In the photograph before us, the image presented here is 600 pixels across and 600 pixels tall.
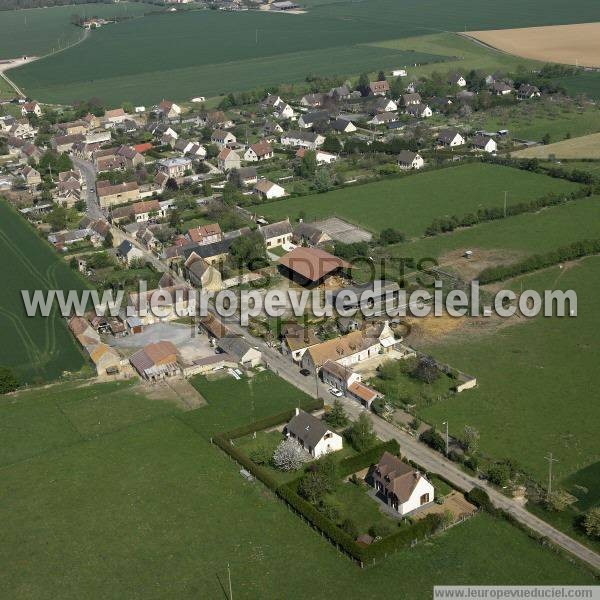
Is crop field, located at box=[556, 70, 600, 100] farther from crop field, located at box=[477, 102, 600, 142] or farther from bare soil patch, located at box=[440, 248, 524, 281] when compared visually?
bare soil patch, located at box=[440, 248, 524, 281]

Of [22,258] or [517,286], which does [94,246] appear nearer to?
[22,258]

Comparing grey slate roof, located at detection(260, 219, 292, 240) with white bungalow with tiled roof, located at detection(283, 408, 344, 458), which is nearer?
white bungalow with tiled roof, located at detection(283, 408, 344, 458)

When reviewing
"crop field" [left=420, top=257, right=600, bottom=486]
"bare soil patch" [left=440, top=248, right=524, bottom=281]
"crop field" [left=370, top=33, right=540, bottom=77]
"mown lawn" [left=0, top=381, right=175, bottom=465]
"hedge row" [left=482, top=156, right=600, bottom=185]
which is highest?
"crop field" [left=370, top=33, right=540, bottom=77]

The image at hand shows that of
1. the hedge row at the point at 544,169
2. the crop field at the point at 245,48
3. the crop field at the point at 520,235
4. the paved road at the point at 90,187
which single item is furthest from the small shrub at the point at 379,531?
the crop field at the point at 245,48

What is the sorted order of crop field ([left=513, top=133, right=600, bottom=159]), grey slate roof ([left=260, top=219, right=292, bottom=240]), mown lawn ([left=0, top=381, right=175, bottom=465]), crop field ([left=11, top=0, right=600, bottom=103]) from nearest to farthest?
1. mown lawn ([left=0, top=381, right=175, bottom=465])
2. grey slate roof ([left=260, top=219, right=292, bottom=240])
3. crop field ([left=513, top=133, right=600, bottom=159])
4. crop field ([left=11, top=0, right=600, bottom=103])

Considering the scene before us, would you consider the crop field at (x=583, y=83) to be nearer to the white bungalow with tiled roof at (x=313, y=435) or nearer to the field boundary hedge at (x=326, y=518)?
the field boundary hedge at (x=326, y=518)

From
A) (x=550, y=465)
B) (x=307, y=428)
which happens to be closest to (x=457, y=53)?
(x=307, y=428)

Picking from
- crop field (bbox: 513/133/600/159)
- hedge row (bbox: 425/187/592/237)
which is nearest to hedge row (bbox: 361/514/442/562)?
hedge row (bbox: 425/187/592/237)
